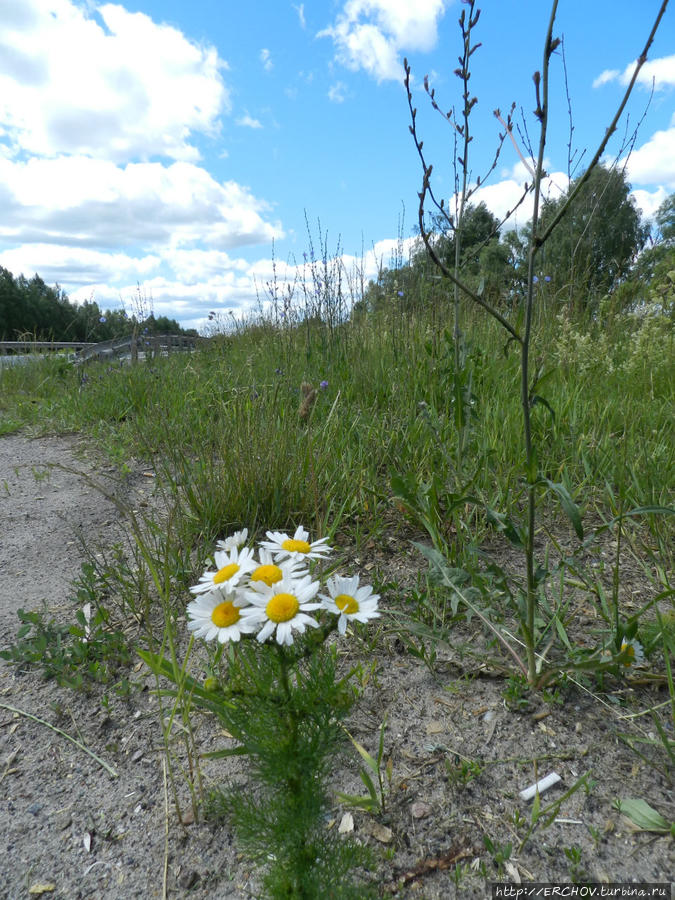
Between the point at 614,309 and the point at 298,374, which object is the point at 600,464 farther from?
the point at 614,309

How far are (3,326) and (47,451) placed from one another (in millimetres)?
39300

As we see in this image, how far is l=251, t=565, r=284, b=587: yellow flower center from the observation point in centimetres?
89

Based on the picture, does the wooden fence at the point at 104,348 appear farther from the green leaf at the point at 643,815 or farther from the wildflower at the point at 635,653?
the green leaf at the point at 643,815


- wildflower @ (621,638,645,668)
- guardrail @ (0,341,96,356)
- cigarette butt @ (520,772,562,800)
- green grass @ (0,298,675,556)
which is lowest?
cigarette butt @ (520,772,562,800)

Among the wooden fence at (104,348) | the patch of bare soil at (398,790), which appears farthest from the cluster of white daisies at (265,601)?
the wooden fence at (104,348)

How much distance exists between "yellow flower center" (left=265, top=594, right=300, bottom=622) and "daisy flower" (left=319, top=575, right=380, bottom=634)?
0.06 m

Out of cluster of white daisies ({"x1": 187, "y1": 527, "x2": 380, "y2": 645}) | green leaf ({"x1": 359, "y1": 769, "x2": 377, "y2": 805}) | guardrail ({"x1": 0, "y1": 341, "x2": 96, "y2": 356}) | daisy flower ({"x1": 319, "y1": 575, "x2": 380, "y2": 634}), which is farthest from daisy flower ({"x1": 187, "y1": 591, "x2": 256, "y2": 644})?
guardrail ({"x1": 0, "y1": 341, "x2": 96, "y2": 356})

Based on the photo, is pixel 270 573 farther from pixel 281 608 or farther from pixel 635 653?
pixel 635 653

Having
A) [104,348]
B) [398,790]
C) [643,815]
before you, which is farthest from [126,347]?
[643,815]

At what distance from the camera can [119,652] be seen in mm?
1608

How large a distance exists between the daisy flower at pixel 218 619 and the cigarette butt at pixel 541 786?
757mm

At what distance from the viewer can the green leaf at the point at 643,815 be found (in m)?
1.02

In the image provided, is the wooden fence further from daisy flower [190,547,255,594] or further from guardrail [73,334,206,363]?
daisy flower [190,547,255,594]

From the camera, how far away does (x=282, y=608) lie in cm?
83
